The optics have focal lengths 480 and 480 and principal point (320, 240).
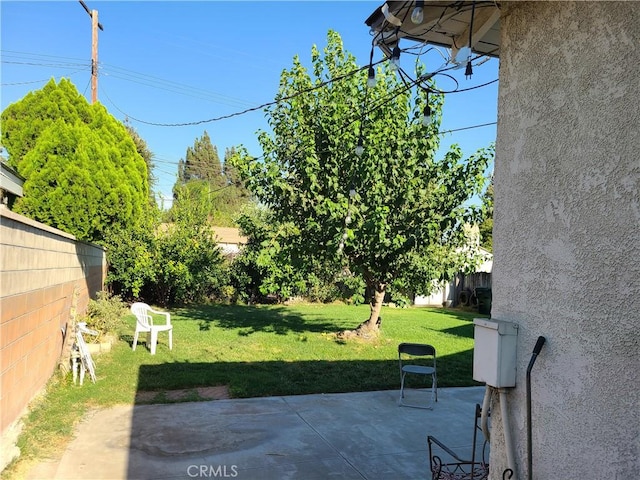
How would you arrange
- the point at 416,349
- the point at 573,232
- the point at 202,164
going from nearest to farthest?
the point at 573,232, the point at 416,349, the point at 202,164

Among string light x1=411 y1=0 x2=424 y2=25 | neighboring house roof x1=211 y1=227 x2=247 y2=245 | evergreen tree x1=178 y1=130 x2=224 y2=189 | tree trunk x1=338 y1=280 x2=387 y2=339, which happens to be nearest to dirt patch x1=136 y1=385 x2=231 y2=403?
tree trunk x1=338 y1=280 x2=387 y2=339

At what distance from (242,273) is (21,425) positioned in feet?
44.8

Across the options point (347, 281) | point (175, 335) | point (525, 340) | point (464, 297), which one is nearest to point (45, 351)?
point (175, 335)

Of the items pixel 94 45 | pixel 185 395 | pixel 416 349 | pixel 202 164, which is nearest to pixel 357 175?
pixel 416 349

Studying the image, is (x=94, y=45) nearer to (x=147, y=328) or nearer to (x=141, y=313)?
(x=141, y=313)

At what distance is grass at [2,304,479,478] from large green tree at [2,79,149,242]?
2747 millimetres

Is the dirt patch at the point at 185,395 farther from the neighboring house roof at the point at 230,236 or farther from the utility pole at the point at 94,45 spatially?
the neighboring house roof at the point at 230,236

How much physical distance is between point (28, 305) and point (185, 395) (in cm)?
221

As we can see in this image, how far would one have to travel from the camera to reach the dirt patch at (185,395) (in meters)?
5.95

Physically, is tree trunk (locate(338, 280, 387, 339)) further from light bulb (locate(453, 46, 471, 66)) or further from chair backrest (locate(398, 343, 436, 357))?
light bulb (locate(453, 46, 471, 66))

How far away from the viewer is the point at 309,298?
20297mm

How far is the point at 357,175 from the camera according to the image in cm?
863

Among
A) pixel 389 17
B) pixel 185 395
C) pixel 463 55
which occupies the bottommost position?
pixel 185 395

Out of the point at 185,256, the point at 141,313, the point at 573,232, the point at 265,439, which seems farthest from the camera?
the point at 185,256
